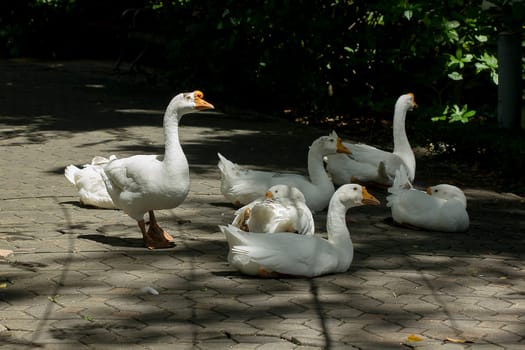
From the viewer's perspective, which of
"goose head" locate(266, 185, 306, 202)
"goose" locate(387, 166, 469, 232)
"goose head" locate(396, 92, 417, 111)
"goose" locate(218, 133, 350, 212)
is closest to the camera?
"goose head" locate(266, 185, 306, 202)

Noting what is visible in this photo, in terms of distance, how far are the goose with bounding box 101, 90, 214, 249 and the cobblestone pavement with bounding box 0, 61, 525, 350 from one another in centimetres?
27

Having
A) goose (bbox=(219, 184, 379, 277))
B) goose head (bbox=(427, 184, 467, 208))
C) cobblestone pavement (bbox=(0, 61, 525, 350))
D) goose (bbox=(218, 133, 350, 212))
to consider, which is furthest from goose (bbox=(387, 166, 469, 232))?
goose (bbox=(219, 184, 379, 277))

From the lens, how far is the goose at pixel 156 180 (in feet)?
22.8

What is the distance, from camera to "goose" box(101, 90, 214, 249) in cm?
695

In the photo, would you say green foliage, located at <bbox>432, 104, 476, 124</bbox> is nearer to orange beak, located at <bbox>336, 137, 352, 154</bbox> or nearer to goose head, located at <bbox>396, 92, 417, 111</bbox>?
goose head, located at <bbox>396, 92, 417, 111</bbox>

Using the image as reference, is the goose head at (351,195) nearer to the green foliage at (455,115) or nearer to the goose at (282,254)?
the goose at (282,254)

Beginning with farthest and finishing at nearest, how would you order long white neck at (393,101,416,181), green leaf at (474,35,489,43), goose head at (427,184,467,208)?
1. green leaf at (474,35,489,43)
2. long white neck at (393,101,416,181)
3. goose head at (427,184,467,208)

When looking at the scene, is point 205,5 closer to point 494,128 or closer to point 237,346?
point 494,128

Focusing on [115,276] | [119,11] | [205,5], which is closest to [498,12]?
[205,5]

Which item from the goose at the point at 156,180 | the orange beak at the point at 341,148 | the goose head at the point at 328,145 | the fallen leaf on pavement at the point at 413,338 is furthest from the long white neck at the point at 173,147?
the fallen leaf on pavement at the point at 413,338

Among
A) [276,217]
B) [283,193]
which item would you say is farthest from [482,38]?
[276,217]

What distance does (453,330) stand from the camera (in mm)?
5438

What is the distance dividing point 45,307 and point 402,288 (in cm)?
228

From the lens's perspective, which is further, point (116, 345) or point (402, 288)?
point (402, 288)
